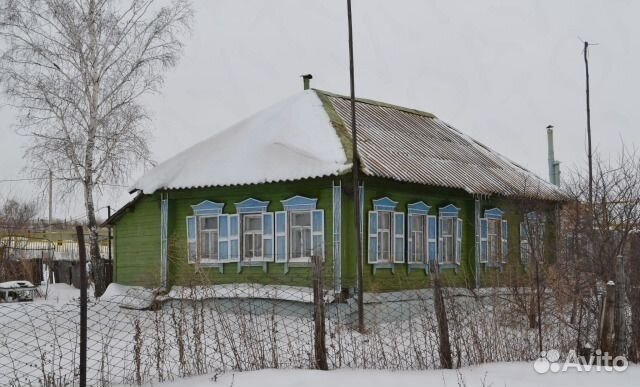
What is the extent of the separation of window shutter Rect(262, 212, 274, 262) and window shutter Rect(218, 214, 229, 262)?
3.22 ft

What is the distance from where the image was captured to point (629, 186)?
36.9ft

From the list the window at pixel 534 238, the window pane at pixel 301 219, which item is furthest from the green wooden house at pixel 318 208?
the window at pixel 534 238

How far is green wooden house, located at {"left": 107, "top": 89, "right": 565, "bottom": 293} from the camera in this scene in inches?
608

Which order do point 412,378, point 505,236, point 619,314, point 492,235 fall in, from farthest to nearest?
point 505,236, point 492,235, point 619,314, point 412,378

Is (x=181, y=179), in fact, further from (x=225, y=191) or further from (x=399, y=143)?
(x=399, y=143)

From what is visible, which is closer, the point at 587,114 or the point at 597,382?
the point at 597,382

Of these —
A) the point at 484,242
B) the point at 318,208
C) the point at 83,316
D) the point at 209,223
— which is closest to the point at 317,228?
the point at 318,208

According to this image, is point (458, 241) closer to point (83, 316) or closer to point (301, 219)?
point (301, 219)

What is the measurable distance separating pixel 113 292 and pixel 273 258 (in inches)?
195

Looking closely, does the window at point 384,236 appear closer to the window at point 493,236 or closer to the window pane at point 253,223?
the window pane at point 253,223

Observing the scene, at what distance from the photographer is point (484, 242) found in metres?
19.1

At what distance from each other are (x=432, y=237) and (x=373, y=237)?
234cm

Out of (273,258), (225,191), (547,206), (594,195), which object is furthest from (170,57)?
(594,195)

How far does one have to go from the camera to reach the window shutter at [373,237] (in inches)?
614
